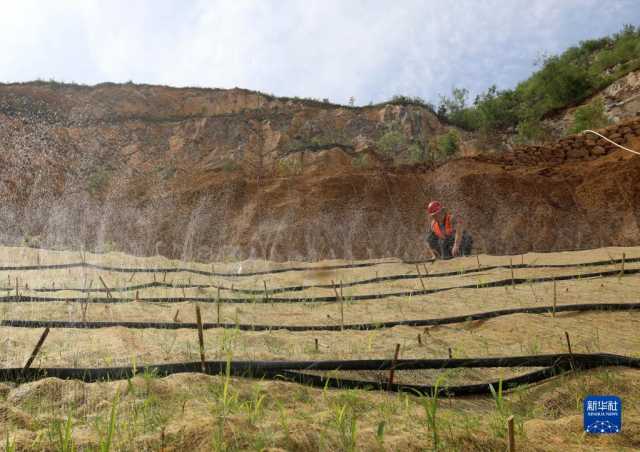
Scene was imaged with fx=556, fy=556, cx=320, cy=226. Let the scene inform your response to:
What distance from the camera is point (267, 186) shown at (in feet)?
51.4

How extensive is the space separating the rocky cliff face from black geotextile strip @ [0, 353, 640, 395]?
10.0 metres

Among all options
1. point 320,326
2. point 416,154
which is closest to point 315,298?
point 320,326

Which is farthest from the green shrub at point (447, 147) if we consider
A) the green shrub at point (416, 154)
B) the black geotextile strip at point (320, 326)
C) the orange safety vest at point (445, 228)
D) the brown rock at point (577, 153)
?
the black geotextile strip at point (320, 326)

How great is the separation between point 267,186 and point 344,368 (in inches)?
502

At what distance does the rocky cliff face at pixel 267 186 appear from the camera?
1346 centimetres

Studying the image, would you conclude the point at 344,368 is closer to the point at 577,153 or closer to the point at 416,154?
the point at 577,153

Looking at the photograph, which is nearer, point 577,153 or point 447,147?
point 577,153

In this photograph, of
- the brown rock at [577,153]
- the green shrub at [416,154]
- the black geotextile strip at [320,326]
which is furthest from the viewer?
the green shrub at [416,154]

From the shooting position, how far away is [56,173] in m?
19.3

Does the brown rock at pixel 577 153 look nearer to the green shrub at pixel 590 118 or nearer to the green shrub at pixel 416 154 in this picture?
the green shrub at pixel 590 118

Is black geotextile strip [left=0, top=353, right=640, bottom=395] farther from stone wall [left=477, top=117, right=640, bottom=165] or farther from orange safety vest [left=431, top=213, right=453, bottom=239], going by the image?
stone wall [left=477, top=117, right=640, bottom=165]

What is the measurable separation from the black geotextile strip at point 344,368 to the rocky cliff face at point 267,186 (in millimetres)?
10012

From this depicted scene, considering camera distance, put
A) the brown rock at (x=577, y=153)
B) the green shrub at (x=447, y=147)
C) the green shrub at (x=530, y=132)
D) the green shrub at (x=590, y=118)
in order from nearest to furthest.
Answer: the brown rock at (x=577, y=153) < the green shrub at (x=590, y=118) < the green shrub at (x=447, y=147) < the green shrub at (x=530, y=132)

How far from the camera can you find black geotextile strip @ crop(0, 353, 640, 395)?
113 inches
